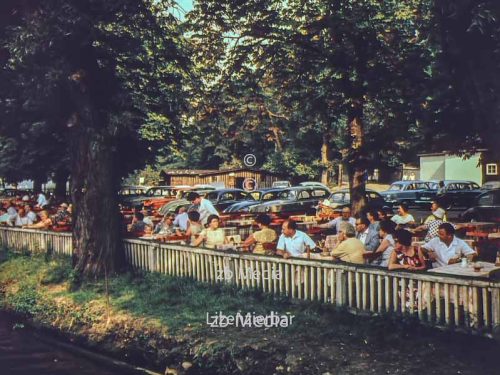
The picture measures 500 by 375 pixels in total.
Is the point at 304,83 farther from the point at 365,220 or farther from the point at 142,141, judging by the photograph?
the point at 142,141

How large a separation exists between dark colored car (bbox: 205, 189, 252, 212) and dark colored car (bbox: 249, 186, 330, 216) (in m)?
2.82

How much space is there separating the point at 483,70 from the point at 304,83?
10804 mm

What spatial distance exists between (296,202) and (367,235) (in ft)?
51.6

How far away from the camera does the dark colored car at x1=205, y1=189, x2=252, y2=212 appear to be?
94.6ft

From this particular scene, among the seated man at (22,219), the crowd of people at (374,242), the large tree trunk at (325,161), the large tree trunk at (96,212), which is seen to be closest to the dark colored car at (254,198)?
the seated man at (22,219)

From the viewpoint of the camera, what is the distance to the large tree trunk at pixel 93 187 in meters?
12.8

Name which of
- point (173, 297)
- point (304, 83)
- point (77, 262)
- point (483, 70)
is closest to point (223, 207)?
point (304, 83)

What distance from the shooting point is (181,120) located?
3084 centimetres

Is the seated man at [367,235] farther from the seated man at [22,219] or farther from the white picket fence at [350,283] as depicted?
the seated man at [22,219]

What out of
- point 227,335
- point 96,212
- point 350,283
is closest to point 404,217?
point 350,283

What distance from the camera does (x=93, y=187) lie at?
12.9m

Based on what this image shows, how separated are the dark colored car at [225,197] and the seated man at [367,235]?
1721 centimetres

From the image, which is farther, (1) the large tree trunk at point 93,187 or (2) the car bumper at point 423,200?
(2) the car bumper at point 423,200

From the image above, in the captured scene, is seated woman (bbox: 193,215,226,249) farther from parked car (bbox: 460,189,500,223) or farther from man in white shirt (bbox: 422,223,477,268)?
parked car (bbox: 460,189,500,223)
